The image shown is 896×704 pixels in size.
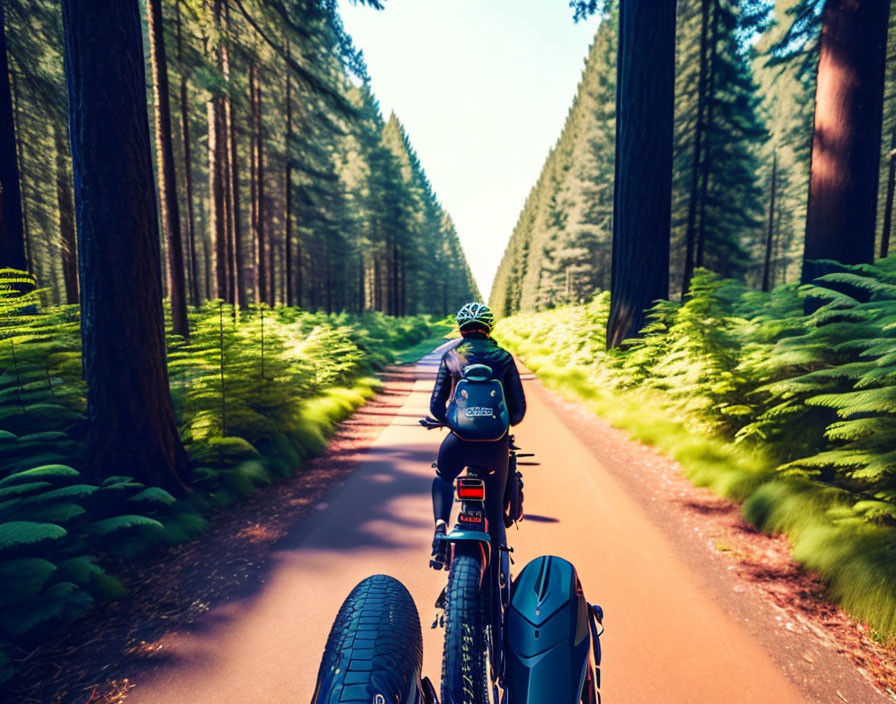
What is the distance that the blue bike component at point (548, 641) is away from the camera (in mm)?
1563

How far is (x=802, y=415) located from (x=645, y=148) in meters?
8.04

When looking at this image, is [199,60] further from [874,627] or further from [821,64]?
[874,627]

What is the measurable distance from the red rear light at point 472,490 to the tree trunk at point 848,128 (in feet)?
20.6

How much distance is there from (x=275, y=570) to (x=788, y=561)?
4694mm

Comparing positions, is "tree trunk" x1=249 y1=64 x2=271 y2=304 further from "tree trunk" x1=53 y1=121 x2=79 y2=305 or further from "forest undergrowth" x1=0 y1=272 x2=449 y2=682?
"forest undergrowth" x1=0 y1=272 x2=449 y2=682

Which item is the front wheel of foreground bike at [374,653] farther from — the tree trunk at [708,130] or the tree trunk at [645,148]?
the tree trunk at [708,130]

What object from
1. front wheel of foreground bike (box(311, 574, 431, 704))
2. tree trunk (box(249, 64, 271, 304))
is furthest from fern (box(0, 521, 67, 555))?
tree trunk (box(249, 64, 271, 304))

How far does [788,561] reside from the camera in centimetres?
402

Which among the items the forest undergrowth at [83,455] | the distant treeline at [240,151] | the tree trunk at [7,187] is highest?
the distant treeline at [240,151]

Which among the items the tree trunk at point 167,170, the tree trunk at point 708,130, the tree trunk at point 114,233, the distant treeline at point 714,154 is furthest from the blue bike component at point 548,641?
the tree trunk at point 708,130

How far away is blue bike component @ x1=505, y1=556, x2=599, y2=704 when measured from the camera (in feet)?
5.13

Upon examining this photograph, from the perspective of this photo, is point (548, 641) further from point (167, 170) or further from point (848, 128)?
A: point (167, 170)

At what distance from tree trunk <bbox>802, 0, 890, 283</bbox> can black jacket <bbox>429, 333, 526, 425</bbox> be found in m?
5.53

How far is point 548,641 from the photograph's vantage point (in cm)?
168
